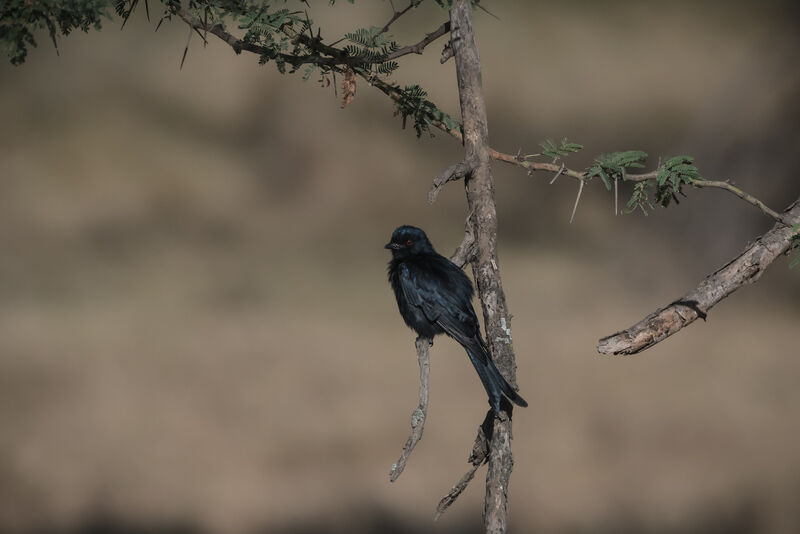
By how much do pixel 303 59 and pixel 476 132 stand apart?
2.51 feet

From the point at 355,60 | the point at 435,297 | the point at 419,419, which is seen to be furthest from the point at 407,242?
the point at 419,419

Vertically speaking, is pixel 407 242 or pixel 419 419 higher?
pixel 407 242

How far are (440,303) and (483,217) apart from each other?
701 millimetres

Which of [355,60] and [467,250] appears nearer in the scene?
[467,250]

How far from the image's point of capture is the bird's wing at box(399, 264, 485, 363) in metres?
4.23

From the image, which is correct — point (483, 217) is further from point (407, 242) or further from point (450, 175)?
point (407, 242)

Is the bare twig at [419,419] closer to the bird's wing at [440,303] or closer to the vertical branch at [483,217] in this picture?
the vertical branch at [483,217]

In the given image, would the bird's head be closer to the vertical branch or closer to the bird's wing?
the bird's wing

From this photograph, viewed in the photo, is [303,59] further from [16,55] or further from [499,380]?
[499,380]

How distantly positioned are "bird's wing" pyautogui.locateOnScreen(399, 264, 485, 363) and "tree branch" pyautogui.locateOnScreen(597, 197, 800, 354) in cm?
95

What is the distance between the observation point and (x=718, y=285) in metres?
3.58

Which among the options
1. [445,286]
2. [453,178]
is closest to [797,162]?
[445,286]

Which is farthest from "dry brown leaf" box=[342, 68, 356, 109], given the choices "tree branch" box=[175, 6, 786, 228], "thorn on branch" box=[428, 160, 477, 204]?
"thorn on branch" box=[428, 160, 477, 204]

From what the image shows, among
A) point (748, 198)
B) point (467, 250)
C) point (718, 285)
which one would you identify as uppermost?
point (748, 198)
